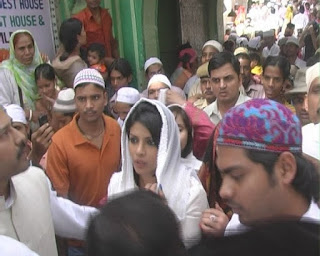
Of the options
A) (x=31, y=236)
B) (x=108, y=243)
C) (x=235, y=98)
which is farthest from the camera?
(x=235, y=98)

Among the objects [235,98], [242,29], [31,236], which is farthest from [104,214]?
[242,29]

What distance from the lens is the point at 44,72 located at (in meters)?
4.35

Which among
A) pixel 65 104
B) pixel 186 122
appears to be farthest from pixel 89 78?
pixel 186 122

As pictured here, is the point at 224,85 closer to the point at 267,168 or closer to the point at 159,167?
the point at 159,167

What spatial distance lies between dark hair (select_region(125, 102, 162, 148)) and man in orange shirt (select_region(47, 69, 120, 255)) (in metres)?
0.60

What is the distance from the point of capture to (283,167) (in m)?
1.39

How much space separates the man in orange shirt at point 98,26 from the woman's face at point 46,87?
3.91 ft

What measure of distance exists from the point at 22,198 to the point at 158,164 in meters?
0.62

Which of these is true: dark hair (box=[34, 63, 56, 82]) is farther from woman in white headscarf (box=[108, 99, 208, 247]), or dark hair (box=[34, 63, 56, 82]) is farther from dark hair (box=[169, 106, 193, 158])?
woman in white headscarf (box=[108, 99, 208, 247])

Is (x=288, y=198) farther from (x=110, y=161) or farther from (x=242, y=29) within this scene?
(x=242, y=29)

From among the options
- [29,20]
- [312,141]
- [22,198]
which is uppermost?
[29,20]

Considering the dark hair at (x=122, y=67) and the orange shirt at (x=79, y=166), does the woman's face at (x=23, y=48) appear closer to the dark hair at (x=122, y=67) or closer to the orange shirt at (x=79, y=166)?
the dark hair at (x=122, y=67)

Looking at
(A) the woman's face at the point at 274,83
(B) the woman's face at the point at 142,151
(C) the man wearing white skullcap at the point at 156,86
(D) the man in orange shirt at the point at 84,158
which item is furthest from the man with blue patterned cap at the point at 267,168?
(C) the man wearing white skullcap at the point at 156,86

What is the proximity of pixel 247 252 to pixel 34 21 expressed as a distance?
5303 mm
